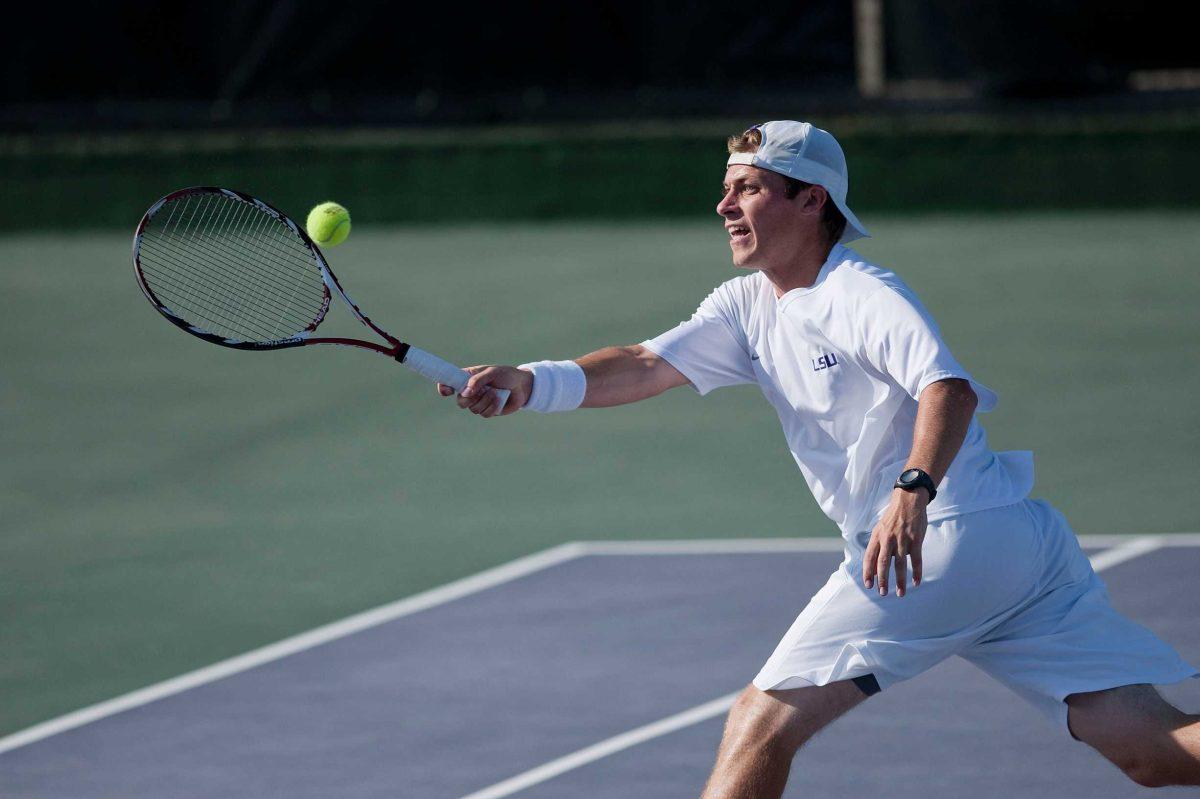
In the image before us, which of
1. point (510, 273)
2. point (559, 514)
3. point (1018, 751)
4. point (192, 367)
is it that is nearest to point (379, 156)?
point (510, 273)

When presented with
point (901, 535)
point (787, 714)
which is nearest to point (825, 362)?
point (901, 535)

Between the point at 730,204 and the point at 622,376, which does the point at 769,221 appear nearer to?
the point at 730,204

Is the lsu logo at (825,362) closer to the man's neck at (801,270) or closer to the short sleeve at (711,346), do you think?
the man's neck at (801,270)

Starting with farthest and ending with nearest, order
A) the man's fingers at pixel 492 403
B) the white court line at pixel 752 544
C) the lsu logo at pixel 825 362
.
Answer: the white court line at pixel 752 544 < the man's fingers at pixel 492 403 < the lsu logo at pixel 825 362

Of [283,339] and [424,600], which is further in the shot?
[424,600]

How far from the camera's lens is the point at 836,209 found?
4066 millimetres

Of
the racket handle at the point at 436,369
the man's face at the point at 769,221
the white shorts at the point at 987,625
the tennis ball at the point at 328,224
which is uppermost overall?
the tennis ball at the point at 328,224

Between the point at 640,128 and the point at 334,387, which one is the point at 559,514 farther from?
the point at 640,128

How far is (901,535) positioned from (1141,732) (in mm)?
619

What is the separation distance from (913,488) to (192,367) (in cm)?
753

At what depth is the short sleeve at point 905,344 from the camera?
12.1ft

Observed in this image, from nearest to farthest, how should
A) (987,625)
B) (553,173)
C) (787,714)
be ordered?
(787,714) < (987,625) < (553,173)

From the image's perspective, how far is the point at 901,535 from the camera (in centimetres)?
360

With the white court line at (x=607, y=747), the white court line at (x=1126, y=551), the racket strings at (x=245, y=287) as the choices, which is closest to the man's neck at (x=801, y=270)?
the white court line at (x=607, y=747)
